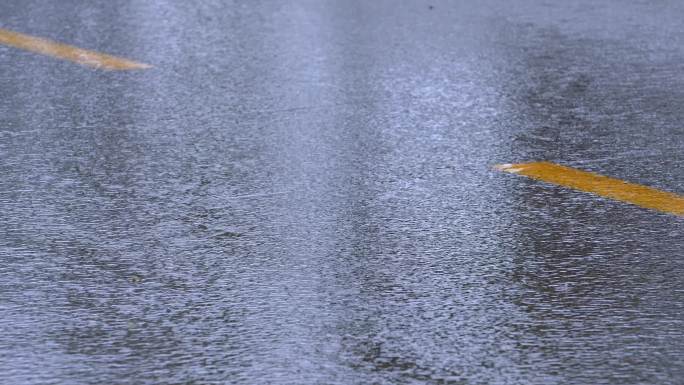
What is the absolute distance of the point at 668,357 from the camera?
2.96 meters

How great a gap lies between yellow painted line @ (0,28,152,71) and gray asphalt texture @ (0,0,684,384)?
0.11 metres

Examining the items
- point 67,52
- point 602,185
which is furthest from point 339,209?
point 67,52

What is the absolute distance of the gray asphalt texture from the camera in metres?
3.03

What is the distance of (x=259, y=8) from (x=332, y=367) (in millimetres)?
5180

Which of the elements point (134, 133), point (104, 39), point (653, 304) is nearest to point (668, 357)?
point (653, 304)

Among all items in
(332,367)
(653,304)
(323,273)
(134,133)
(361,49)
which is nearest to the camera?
(332,367)

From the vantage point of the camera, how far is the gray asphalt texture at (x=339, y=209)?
9.93ft

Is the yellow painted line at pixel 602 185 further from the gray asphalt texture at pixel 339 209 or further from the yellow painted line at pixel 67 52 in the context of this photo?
the yellow painted line at pixel 67 52

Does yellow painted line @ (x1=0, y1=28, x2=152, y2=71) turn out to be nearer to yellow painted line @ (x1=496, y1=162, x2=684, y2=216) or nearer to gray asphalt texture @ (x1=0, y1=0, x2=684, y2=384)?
gray asphalt texture @ (x1=0, y1=0, x2=684, y2=384)

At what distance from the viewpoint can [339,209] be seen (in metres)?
4.15

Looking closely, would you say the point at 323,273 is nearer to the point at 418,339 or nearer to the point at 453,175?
the point at 418,339

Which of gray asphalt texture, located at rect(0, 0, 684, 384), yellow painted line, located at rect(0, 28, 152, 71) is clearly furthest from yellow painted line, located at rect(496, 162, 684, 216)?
yellow painted line, located at rect(0, 28, 152, 71)

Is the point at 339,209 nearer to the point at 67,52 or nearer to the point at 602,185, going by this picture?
the point at 602,185

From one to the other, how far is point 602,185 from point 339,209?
85 centimetres
